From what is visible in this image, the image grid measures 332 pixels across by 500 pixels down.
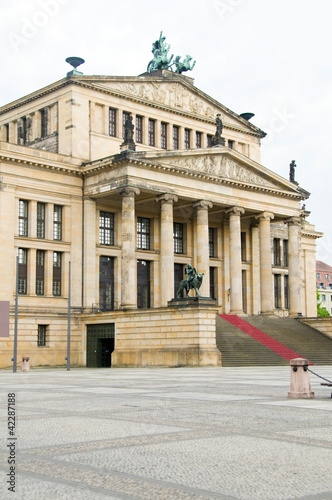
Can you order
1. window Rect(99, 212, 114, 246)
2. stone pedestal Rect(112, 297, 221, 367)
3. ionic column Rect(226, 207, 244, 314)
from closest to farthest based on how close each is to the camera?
stone pedestal Rect(112, 297, 221, 367), window Rect(99, 212, 114, 246), ionic column Rect(226, 207, 244, 314)

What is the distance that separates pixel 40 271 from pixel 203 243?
13.6 meters

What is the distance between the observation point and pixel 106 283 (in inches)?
2265

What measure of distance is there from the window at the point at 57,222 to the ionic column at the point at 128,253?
6269 millimetres

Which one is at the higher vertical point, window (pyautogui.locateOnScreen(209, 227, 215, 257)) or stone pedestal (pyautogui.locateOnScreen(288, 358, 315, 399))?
window (pyautogui.locateOnScreen(209, 227, 215, 257))

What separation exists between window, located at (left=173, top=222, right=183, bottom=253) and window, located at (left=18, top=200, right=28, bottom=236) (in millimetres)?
15521

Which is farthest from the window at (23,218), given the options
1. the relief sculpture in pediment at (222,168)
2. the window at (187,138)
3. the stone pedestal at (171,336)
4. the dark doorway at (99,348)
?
the window at (187,138)

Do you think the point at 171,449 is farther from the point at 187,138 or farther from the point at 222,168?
the point at 187,138

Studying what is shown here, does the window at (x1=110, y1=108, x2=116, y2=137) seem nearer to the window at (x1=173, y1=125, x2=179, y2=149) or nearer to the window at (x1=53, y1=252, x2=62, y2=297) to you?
the window at (x1=173, y1=125, x2=179, y2=149)

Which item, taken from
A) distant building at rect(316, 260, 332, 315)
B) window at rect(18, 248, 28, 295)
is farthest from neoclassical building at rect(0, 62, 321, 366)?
distant building at rect(316, 260, 332, 315)

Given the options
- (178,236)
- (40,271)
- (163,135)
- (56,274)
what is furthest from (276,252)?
(40,271)

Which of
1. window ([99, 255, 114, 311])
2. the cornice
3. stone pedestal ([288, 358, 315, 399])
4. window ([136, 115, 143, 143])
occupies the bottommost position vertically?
stone pedestal ([288, 358, 315, 399])

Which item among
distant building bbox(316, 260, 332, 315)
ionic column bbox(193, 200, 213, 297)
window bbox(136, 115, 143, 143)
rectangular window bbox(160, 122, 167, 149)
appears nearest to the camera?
ionic column bbox(193, 200, 213, 297)

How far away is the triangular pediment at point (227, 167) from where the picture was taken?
5516 centimetres

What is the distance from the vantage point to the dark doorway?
53438 mm
